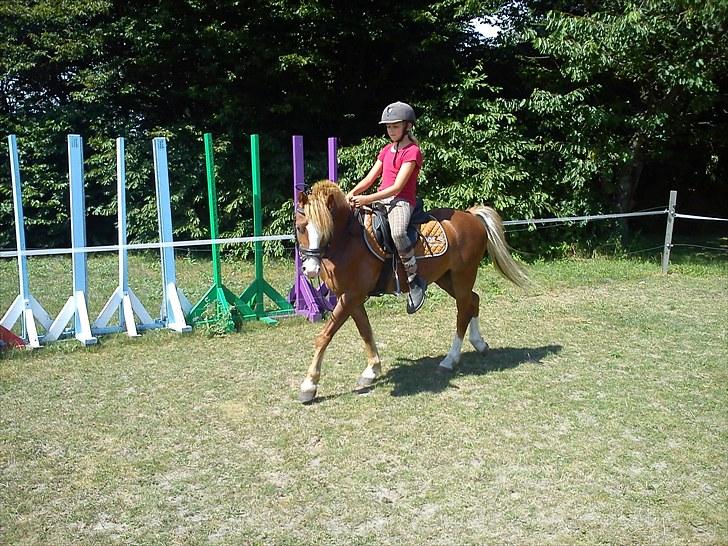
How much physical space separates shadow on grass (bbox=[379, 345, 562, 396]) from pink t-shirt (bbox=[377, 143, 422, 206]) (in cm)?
157

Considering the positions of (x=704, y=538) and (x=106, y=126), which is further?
(x=106, y=126)

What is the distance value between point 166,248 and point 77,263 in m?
0.94

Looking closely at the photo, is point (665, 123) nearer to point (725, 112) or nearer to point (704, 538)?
point (725, 112)

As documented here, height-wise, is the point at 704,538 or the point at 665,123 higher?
the point at 665,123

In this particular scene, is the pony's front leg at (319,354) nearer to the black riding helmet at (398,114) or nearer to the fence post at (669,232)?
the black riding helmet at (398,114)

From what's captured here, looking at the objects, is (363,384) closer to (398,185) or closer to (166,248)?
(398,185)

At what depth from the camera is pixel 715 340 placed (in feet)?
23.3

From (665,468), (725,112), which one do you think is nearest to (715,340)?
(665,468)

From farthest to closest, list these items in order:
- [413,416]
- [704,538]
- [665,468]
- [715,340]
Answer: [715,340] → [413,416] → [665,468] → [704,538]

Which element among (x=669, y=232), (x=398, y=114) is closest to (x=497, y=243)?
(x=398, y=114)

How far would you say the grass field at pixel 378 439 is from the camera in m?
3.51

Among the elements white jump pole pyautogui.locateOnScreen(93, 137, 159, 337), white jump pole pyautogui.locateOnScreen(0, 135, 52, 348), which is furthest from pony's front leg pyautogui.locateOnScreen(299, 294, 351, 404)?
white jump pole pyautogui.locateOnScreen(0, 135, 52, 348)

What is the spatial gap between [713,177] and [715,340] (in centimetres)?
1142

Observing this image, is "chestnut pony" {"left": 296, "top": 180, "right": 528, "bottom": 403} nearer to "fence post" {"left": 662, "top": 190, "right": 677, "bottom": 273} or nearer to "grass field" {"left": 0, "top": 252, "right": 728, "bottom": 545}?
"grass field" {"left": 0, "top": 252, "right": 728, "bottom": 545}
